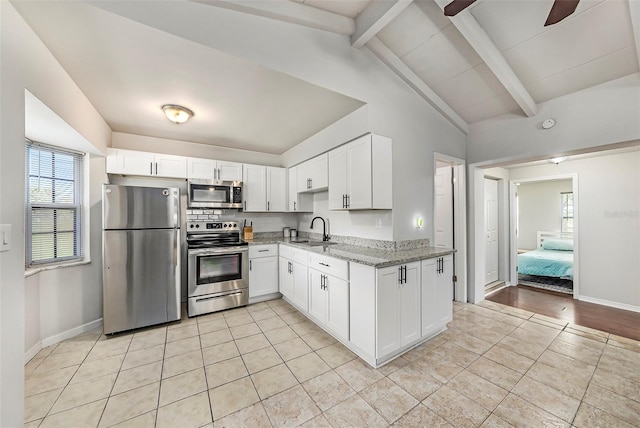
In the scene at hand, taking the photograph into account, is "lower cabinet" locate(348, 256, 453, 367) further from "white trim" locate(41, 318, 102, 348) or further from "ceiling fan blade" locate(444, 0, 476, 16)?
"white trim" locate(41, 318, 102, 348)

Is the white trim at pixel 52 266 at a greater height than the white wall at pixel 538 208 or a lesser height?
lesser

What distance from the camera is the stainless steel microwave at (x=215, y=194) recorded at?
11.9 feet

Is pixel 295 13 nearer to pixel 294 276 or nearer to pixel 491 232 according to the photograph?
pixel 294 276

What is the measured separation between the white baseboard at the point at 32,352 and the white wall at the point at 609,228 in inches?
284

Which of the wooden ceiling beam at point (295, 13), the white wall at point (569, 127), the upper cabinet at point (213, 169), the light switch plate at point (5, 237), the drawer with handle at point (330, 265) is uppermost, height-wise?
the wooden ceiling beam at point (295, 13)

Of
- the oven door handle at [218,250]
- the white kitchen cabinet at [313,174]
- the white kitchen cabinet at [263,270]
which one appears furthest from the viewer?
the white kitchen cabinet at [263,270]

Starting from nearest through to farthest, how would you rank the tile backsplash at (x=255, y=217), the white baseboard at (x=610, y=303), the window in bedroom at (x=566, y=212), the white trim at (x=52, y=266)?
the white trim at (x=52, y=266), the white baseboard at (x=610, y=303), the tile backsplash at (x=255, y=217), the window in bedroom at (x=566, y=212)

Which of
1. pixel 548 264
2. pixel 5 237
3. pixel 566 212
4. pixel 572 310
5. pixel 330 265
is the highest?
pixel 566 212

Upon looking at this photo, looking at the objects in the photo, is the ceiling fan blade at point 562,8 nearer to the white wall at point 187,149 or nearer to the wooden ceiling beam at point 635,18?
the wooden ceiling beam at point 635,18

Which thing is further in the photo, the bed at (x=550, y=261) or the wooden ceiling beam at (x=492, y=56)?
the bed at (x=550, y=261)

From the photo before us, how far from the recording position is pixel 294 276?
3436 mm

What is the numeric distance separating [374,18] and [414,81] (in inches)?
41.8

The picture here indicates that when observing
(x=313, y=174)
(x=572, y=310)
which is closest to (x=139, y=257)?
(x=313, y=174)

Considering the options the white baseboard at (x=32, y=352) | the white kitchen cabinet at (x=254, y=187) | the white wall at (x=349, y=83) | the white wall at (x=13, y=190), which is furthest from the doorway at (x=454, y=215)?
the white baseboard at (x=32, y=352)
